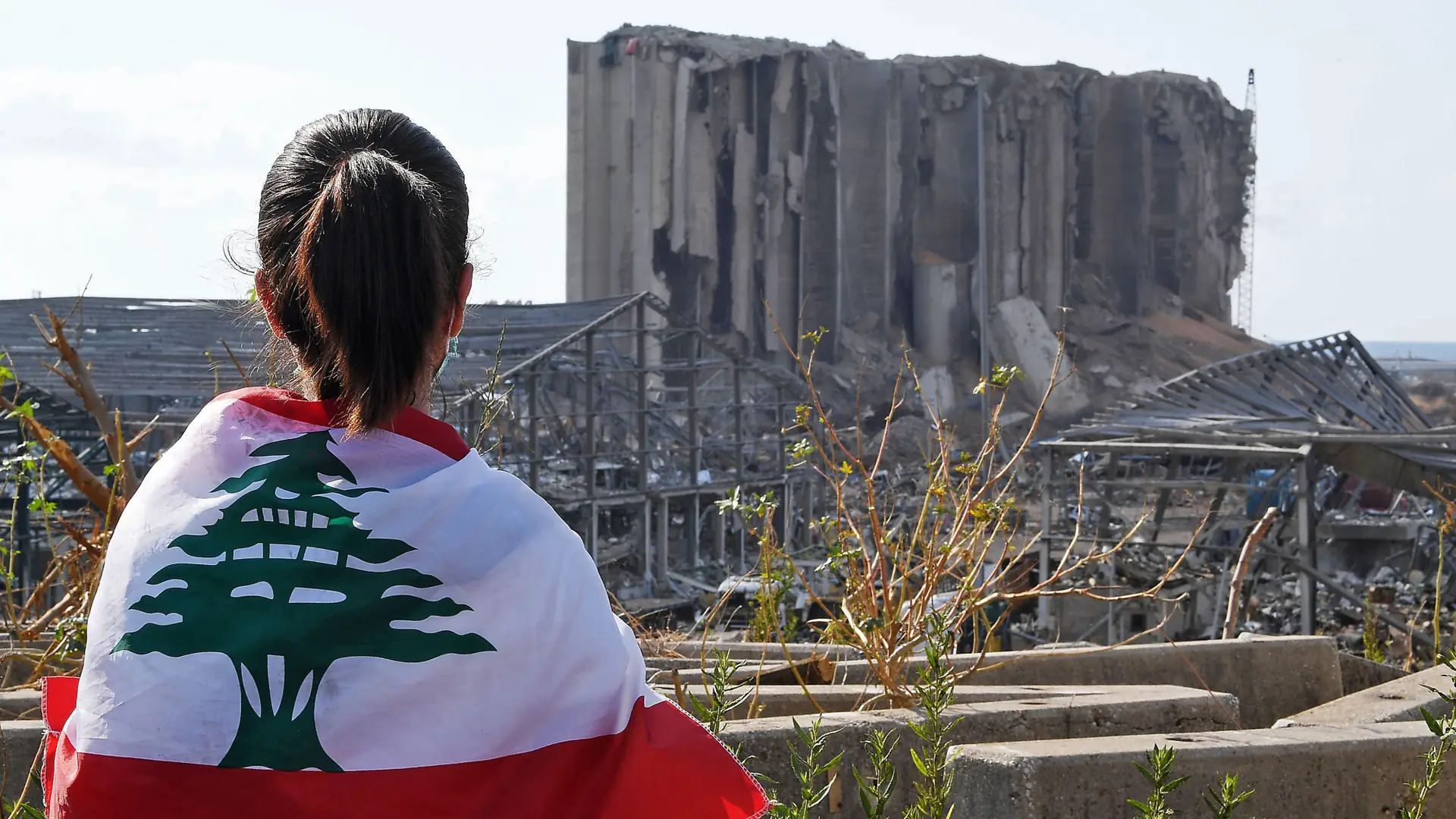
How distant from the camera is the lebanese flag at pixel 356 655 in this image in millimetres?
1299

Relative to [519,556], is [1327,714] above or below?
below

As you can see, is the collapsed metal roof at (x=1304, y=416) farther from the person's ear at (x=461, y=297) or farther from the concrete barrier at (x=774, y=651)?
the person's ear at (x=461, y=297)

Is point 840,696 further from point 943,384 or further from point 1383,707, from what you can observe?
point 943,384

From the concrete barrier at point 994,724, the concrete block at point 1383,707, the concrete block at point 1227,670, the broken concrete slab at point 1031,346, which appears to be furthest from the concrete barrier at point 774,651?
the broken concrete slab at point 1031,346

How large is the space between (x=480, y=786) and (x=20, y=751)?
215 cm

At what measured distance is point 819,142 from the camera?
119 feet

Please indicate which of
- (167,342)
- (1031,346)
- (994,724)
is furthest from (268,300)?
(1031,346)

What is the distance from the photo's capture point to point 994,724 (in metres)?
3.12

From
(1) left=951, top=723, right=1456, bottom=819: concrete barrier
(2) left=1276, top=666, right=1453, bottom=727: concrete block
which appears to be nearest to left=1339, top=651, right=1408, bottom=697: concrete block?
(2) left=1276, top=666, right=1453, bottom=727: concrete block

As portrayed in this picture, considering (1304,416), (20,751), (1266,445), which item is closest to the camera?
(20,751)

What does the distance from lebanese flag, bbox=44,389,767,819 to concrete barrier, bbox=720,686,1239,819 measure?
1281 mm

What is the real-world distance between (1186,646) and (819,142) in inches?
1293

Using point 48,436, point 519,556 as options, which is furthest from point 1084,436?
point 519,556

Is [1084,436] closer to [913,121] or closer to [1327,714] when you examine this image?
[1327,714]
